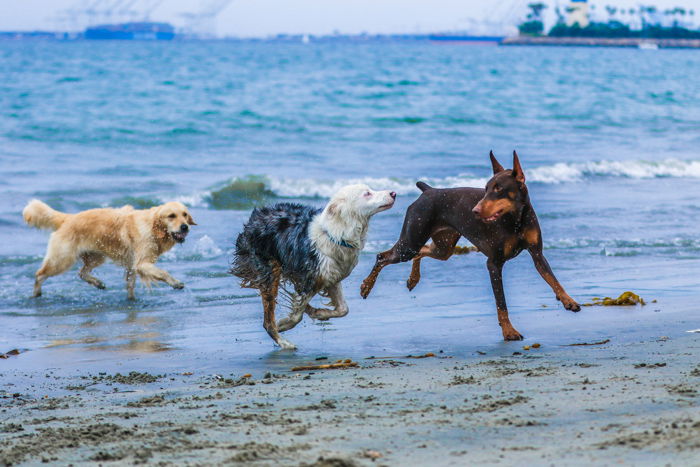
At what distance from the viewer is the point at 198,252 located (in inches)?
472

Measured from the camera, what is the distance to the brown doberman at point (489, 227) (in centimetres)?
665

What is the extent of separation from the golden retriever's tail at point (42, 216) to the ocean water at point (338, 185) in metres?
0.71

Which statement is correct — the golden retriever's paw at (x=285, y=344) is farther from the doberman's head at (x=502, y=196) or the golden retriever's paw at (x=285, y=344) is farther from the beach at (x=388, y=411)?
the doberman's head at (x=502, y=196)

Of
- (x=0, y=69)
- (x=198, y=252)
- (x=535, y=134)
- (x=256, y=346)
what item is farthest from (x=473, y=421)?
(x=0, y=69)

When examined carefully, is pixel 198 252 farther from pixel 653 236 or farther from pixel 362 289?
pixel 653 236

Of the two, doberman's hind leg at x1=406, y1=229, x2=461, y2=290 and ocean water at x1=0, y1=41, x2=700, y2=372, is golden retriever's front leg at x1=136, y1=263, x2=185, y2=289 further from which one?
doberman's hind leg at x1=406, y1=229, x2=461, y2=290

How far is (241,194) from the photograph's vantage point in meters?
17.4

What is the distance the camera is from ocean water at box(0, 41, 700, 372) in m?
7.58

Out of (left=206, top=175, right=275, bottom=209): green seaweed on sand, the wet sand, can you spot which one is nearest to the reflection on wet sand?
the wet sand

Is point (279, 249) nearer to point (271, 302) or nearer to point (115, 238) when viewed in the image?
point (271, 302)

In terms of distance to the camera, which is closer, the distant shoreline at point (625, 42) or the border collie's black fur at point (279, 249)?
the border collie's black fur at point (279, 249)

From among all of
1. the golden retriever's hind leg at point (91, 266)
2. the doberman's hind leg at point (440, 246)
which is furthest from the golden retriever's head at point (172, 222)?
the doberman's hind leg at point (440, 246)

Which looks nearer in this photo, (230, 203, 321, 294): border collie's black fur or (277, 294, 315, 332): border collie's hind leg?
(230, 203, 321, 294): border collie's black fur

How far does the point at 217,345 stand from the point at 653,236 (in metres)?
7.08
